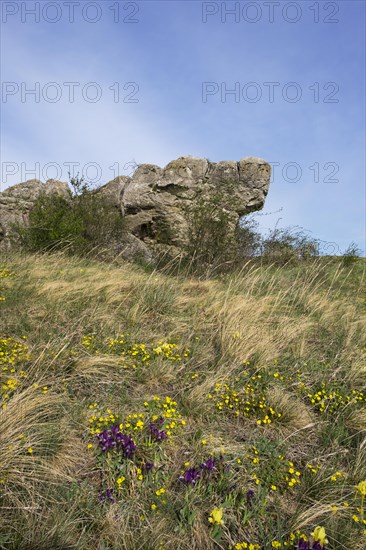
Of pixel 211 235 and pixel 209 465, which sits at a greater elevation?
pixel 211 235

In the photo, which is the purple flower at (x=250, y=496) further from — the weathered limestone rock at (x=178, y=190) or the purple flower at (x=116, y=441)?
the weathered limestone rock at (x=178, y=190)

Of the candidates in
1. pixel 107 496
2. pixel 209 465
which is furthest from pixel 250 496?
pixel 107 496

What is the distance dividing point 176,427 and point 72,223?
8502 millimetres

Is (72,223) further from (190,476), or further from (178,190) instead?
(190,476)

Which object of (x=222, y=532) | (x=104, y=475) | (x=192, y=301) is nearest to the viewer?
(x=222, y=532)

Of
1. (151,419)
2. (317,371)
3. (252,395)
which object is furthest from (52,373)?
(317,371)

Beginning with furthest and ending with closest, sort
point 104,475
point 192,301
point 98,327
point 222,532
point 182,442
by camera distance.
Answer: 1. point 192,301
2. point 98,327
3. point 182,442
4. point 104,475
5. point 222,532

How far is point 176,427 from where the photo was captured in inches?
98.7

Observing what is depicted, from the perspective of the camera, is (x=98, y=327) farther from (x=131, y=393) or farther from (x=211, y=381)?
(x=211, y=381)

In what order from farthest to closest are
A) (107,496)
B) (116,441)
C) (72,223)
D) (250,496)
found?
(72,223)
(116,441)
(250,496)
(107,496)

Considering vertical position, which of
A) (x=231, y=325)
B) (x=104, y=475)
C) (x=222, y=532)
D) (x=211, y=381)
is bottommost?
(x=222, y=532)

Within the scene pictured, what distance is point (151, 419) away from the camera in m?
2.57

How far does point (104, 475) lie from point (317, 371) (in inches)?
90.1

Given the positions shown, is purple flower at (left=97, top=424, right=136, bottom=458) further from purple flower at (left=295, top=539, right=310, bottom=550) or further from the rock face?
the rock face
